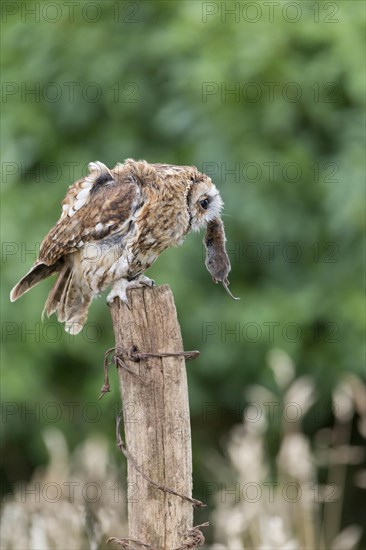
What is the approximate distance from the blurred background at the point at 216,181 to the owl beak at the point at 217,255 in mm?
1826

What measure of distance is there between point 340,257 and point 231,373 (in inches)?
39.7

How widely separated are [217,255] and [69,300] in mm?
858

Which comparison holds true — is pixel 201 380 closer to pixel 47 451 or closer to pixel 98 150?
pixel 47 451

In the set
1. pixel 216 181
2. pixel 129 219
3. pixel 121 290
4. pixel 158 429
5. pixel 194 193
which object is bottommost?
pixel 158 429

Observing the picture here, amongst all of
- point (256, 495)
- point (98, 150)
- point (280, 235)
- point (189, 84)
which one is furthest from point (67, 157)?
point (256, 495)

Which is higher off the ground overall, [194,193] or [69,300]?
[194,193]

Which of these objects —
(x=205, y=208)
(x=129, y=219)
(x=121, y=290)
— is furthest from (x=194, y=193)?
(x=121, y=290)

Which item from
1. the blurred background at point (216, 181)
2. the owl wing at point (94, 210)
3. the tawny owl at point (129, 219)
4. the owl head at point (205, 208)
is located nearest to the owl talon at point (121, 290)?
the tawny owl at point (129, 219)

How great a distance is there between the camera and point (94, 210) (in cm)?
409

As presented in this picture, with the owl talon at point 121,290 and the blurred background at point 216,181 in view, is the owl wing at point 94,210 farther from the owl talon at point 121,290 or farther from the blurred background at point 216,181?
the blurred background at point 216,181

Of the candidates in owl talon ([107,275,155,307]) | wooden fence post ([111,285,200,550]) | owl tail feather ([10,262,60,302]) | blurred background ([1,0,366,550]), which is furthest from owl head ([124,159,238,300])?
blurred background ([1,0,366,550])

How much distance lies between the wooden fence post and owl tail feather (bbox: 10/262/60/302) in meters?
1.25

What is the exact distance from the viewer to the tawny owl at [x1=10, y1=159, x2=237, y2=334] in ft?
13.4

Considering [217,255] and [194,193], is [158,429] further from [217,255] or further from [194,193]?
[194,193]
